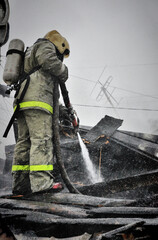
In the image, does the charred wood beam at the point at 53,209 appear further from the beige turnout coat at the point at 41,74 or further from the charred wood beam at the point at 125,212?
the beige turnout coat at the point at 41,74

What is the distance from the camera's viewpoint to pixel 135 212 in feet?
3.02

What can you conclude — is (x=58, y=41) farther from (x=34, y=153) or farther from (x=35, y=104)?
(x=34, y=153)

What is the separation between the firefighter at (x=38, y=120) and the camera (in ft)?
5.38

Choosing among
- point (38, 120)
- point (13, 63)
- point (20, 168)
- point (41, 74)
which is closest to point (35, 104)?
point (38, 120)

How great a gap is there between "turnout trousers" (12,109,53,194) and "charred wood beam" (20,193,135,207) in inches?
7.5

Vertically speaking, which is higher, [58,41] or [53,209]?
[58,41]

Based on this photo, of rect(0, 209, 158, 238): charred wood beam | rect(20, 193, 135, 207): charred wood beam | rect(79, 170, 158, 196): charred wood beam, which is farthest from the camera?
rect(79, 170, 158, 196): charred wood beam

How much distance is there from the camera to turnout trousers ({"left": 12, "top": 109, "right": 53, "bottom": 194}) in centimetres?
160

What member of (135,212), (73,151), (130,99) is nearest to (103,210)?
(135,212)

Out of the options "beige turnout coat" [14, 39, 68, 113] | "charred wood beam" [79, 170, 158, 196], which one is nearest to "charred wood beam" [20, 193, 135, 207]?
"charred wood beam" [79, 170, 158, 196]

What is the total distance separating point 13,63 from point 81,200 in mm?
1838

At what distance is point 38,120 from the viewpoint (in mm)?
1782

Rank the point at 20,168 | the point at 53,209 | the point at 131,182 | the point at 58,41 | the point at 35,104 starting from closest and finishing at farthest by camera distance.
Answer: the point at 53,209
the point at 131,182
the point at 35,104
the point at 20,168
the point at 58,41

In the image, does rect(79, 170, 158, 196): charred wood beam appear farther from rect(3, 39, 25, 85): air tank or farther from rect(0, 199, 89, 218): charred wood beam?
rect(3, 39, 25, 85): air tank
